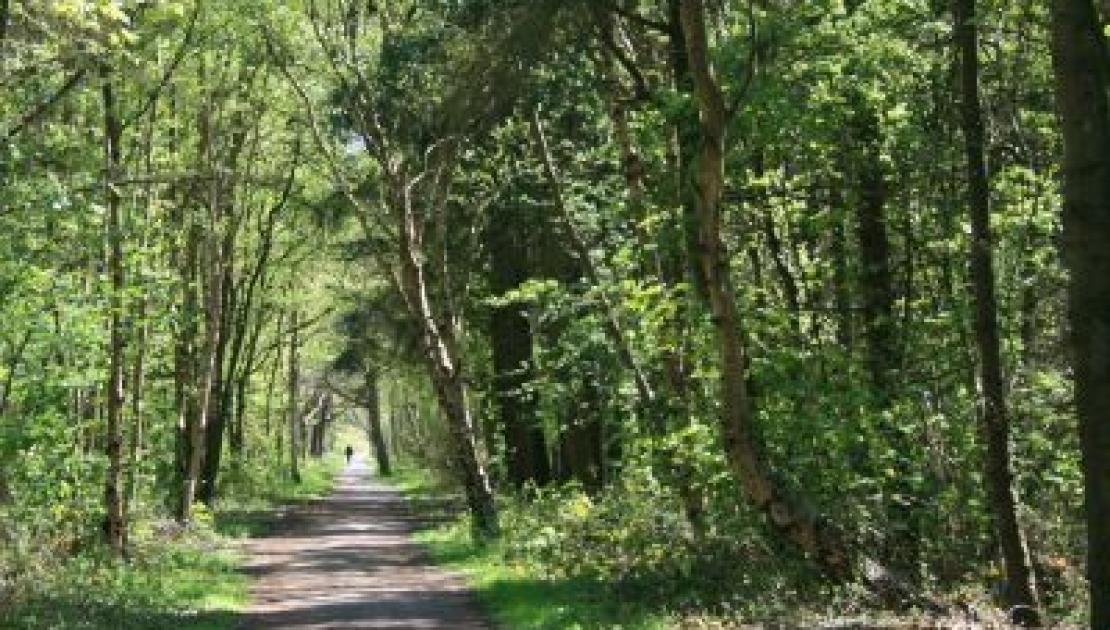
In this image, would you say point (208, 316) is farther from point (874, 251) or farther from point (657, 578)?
point (874, 251)

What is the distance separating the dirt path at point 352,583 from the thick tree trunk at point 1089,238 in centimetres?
820

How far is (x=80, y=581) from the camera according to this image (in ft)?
50.7

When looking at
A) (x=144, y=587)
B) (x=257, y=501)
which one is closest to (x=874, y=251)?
(x=144, y=587)

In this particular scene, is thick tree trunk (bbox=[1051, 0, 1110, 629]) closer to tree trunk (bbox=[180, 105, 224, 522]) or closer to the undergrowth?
the undergrowth

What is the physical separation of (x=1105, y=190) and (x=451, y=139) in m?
16.6

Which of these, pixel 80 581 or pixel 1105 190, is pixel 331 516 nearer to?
pixel 80 581

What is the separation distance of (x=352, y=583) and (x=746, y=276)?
7.08 m

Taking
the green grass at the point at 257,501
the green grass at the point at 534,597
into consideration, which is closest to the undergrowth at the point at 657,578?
the green grass at the point at 534,597

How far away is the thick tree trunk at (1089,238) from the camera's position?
6.10 meters

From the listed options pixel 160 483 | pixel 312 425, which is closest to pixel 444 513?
pixel 160 483

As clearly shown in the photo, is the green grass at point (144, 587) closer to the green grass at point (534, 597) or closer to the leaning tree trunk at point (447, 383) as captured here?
the green grass at point (534, 597)

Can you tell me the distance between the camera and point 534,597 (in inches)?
587

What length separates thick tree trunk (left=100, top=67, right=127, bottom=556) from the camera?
683 inches

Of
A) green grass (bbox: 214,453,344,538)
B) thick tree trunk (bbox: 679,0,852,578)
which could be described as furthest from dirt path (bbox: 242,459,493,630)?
thick tree trunk (bbox: 679,0,852,578)
